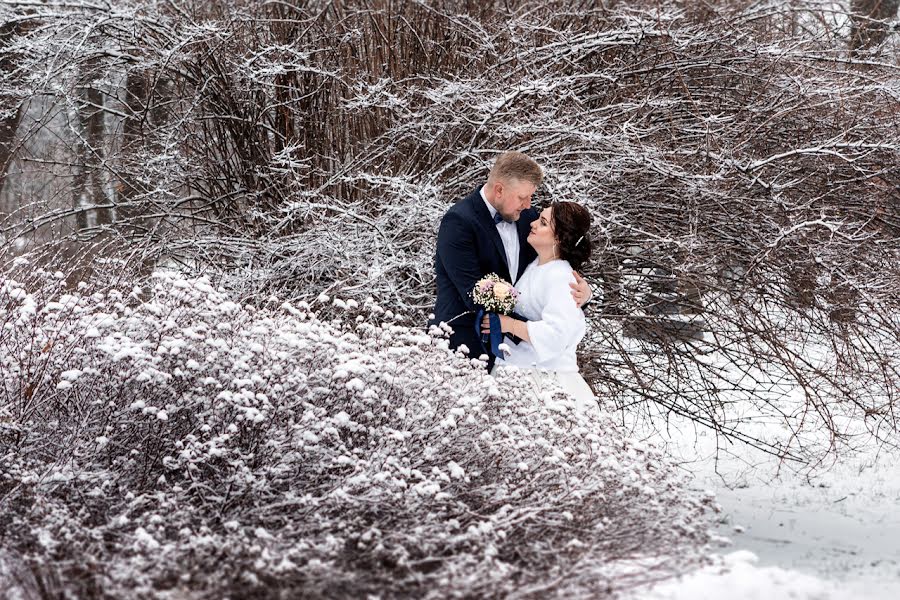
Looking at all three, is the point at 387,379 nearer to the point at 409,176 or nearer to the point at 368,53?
the point at 409,176

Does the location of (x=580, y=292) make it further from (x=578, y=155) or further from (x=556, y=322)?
(x=578, y=155)

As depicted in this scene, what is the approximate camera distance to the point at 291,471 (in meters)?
4.42

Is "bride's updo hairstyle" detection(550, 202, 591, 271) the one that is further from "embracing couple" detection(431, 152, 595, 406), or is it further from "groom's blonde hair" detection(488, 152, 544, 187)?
"groom's blonde hair" detection(488, 152, 544, 187)

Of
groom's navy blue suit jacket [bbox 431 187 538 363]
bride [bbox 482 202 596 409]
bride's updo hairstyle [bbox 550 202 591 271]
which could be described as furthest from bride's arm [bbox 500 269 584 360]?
groom's navy blue suit jacket [bbox 431 187 538 363]

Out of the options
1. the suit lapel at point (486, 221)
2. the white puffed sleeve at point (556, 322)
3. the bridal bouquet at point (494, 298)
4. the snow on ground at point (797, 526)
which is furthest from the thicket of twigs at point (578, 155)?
the bridal bouquet at point (494, 298)

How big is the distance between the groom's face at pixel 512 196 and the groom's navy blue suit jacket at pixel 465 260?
0.10m

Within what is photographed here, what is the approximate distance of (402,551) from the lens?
366cm

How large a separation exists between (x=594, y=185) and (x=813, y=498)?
217cm

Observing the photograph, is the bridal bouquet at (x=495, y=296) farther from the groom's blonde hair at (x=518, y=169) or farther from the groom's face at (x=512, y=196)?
the groom's blonde hair at (x=518, y=169)

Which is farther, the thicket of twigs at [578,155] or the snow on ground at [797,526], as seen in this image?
the thicket of twigs at [578,155]

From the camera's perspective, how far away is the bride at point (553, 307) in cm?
509

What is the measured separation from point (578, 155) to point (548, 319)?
161cm

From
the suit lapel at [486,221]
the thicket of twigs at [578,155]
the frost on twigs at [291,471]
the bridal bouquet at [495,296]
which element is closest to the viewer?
the frost on twigs at [291,471]

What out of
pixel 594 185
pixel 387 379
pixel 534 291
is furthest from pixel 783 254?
pixel 387 379
